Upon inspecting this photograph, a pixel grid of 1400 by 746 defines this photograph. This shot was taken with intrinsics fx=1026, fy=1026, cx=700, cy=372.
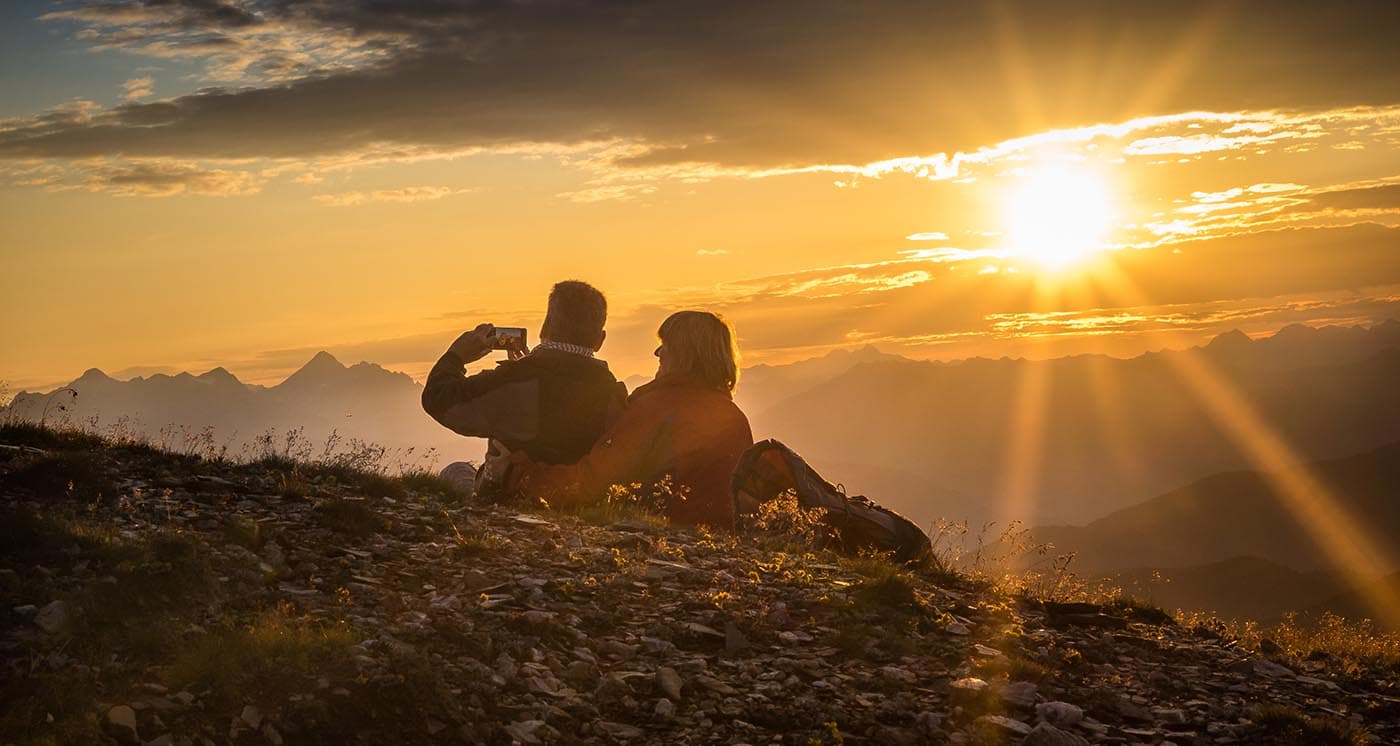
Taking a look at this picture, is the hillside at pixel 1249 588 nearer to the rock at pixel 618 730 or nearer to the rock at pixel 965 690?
the rock at pixel 965 690

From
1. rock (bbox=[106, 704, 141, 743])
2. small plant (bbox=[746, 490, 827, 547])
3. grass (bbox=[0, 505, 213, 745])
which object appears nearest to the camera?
rock (bbox=[106, 704, 141, 743])

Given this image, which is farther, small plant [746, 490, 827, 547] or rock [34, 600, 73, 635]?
small plant [746, 490, 827, 547]

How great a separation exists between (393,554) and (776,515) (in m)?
3.99

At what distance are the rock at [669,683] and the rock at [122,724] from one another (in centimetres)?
301

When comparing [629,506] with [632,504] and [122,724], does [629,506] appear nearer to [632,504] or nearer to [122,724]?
[632,504]

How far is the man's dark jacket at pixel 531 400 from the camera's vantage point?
11.5 m

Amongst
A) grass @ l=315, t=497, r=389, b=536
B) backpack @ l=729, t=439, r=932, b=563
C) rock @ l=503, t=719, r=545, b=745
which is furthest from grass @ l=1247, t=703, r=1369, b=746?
grass @ l=315, t=497, r=389, b=536

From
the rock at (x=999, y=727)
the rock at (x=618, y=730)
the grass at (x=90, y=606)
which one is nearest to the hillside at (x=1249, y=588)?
the rock at (x=999, y=727)

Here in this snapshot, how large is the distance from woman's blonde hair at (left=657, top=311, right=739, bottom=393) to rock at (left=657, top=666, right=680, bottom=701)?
5547 millimetres

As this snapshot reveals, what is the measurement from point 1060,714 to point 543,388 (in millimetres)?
6677

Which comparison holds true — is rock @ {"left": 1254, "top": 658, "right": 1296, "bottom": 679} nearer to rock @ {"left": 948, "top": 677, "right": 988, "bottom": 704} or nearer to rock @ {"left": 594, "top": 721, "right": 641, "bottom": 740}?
rock @ {"left": 948, "top": 677, "right": 988, "bottom": 704}

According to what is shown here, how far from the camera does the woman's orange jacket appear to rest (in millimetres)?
11914

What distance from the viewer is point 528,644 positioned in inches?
275

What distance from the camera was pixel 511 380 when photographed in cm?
1152
